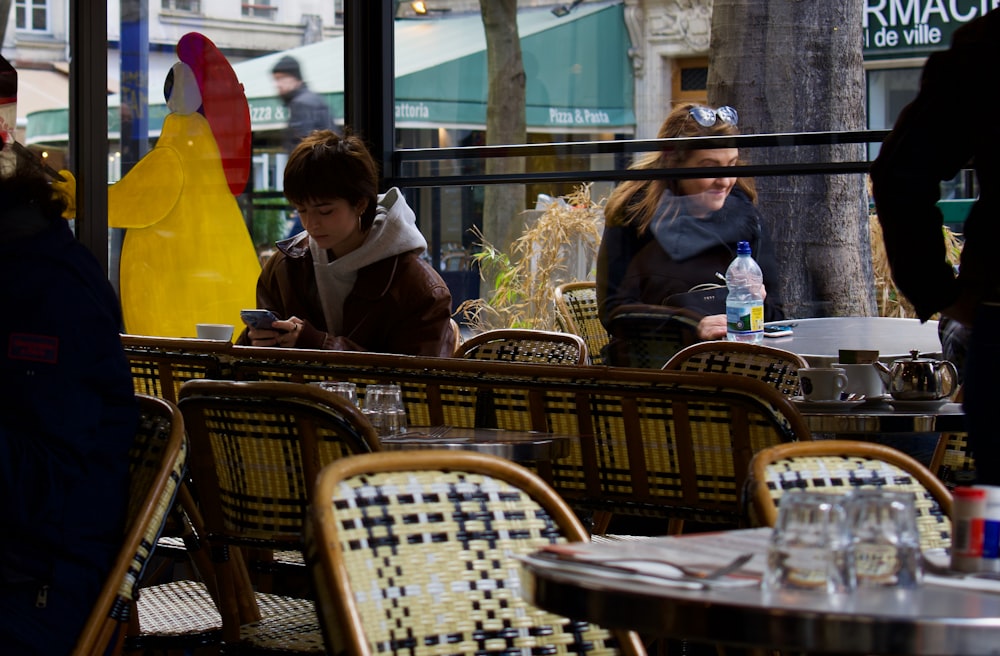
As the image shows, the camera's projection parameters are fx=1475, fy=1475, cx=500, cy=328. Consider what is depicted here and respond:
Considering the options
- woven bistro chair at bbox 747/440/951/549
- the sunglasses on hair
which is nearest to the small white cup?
woven bistro chair at bbox 747/440/951/549

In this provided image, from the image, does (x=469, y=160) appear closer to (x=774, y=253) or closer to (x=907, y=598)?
(x=774, y=253)

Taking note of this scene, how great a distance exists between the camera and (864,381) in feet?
12.0

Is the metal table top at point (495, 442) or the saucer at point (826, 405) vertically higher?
the saucer at point (826, 405)

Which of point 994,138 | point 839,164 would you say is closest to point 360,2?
point 839,164

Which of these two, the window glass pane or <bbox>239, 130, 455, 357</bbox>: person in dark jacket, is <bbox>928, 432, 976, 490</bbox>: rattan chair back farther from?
the window glass pane

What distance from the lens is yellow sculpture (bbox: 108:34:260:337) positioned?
5922 millimetres

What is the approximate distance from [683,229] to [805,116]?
73cm

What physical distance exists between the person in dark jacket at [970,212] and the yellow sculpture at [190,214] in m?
3.74

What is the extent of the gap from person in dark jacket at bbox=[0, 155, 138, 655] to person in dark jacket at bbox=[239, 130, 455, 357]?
7.39 ft

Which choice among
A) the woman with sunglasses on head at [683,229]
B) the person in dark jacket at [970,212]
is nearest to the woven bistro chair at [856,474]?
the person in dark jacket at [970,212]

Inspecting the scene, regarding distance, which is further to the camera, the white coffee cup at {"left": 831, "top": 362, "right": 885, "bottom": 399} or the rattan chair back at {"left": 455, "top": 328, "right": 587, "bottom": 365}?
the rattan chair back at {"left": 455, "top": 328, "right": 587, "bottom": 365}

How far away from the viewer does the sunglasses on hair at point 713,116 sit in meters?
6.50

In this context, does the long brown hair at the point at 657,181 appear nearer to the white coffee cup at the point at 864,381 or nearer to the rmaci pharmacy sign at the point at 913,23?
the rmaci pharmacy sign at the point at 913,23

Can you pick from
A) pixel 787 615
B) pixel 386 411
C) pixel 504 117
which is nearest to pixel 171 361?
pixel 386 411
